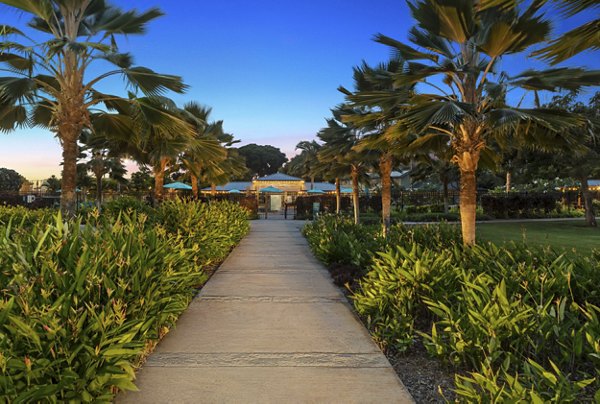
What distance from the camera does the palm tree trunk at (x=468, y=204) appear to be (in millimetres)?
6707

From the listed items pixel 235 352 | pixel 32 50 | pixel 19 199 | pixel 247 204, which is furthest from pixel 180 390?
pixel 19 199

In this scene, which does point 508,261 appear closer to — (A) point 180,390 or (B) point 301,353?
(B) point 301,353

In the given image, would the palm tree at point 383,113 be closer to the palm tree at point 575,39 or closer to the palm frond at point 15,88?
the palm tree at point 575,39

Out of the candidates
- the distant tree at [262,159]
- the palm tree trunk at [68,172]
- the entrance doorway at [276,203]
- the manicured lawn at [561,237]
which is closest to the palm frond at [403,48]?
the manicured lawn at [561,237]

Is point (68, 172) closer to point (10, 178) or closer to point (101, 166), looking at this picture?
point (101, 166)

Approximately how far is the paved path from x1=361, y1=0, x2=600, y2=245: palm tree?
317 centimetres

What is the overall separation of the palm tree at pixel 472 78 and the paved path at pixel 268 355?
317 centimetres

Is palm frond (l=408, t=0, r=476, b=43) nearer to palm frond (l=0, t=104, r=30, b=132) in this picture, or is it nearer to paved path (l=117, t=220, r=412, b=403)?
paved path (l=117, t=220, r=412, b=403)

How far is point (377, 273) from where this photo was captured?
15.8 ft

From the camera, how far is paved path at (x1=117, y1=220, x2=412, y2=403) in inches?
108

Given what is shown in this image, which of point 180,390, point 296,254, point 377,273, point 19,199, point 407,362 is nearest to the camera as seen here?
point 180,390

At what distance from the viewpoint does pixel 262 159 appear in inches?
3110

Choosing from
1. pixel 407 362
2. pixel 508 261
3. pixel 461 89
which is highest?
pixel 461 89

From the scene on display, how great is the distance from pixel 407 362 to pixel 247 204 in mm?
23227
